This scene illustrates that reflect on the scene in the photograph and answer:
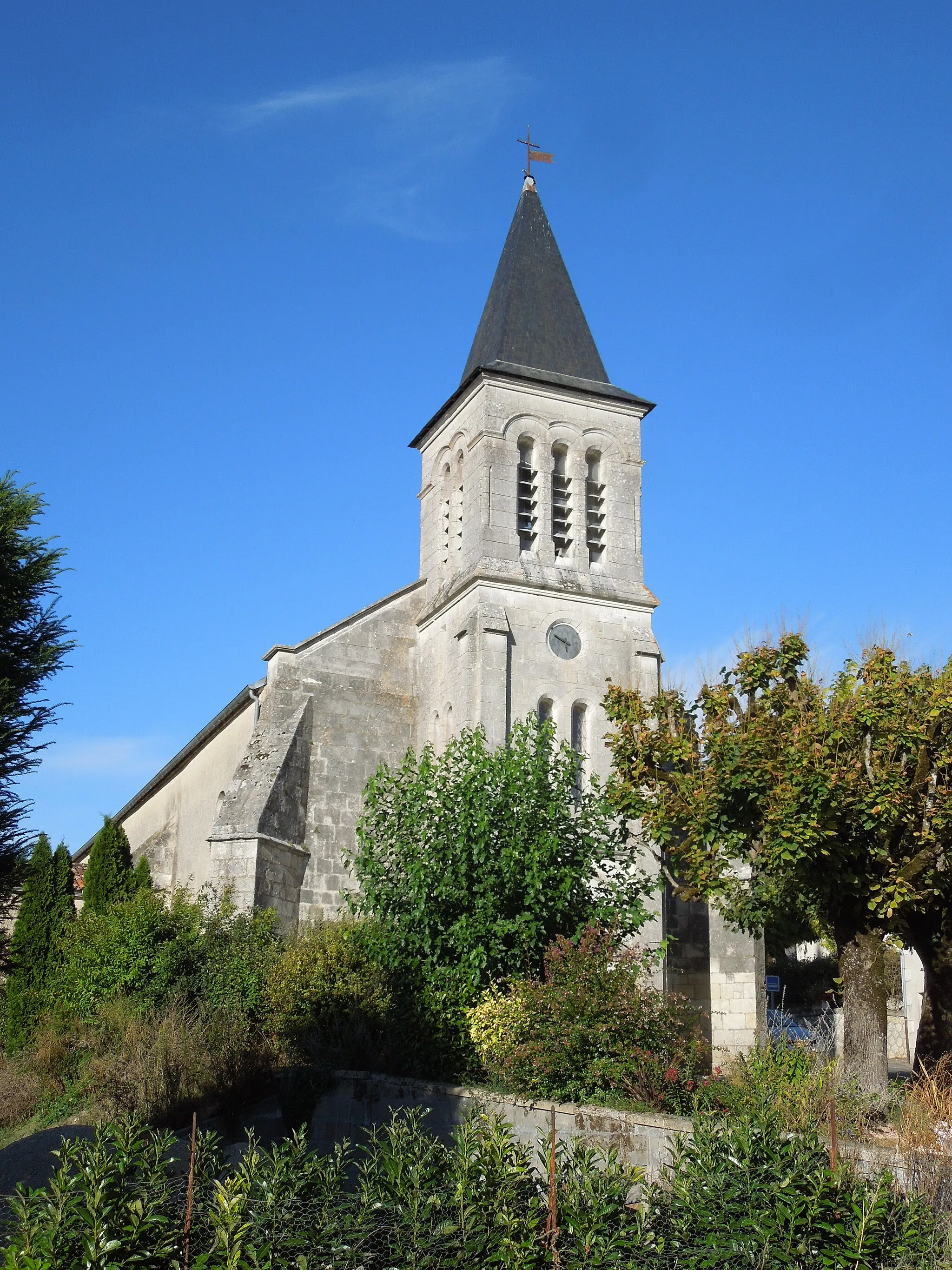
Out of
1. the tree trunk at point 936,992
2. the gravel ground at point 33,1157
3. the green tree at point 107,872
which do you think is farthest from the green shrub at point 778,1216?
the green tree at point 107,872

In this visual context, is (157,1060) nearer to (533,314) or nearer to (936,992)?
(936,992)

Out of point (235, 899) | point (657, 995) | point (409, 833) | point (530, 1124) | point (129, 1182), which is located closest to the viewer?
point (129, 1182)

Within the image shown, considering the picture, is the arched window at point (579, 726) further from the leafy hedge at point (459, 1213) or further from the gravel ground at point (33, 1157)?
the leafy hedge at point (459, 1213)

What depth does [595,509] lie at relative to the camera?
22281mm

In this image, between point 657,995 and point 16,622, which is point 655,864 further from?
point 16,622

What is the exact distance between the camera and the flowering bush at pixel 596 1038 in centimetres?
1160

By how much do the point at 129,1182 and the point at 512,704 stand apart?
13.5 meters

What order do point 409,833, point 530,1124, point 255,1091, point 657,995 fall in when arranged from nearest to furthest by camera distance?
point 530,1124
point 657,995
point 255,1091
point 409,833

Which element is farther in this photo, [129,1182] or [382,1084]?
[382,1084]

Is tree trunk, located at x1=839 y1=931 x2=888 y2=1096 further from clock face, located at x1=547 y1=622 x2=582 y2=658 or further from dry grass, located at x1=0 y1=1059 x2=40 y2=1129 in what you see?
dry grass, located at x1=0 y1=1059 x2=40 y2=1129

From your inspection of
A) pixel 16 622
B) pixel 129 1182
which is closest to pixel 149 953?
pixel 16 622

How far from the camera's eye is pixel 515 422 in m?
22.0

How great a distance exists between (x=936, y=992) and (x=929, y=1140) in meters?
4.20

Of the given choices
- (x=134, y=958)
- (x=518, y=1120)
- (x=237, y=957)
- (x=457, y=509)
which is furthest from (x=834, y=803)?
(x=457, y=509)
